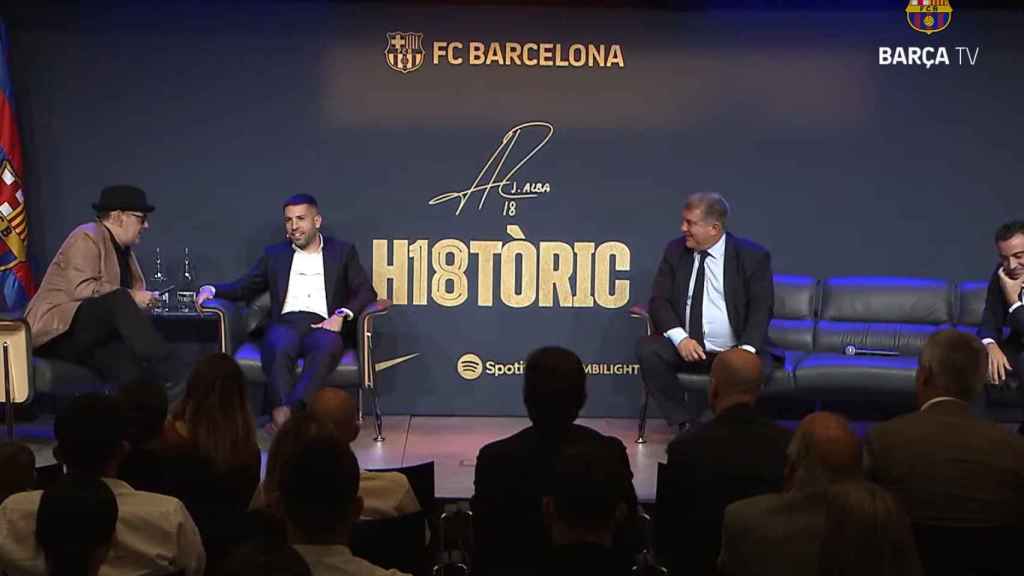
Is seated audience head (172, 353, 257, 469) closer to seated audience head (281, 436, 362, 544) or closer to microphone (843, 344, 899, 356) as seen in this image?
seated audience head (281, 436, 362, 544)

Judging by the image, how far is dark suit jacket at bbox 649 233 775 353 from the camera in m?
7.18

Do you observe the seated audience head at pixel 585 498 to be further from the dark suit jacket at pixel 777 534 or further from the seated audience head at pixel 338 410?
the seated audience head at pixel 338 410

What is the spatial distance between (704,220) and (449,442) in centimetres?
182

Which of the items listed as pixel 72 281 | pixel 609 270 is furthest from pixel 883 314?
pixel 72 281

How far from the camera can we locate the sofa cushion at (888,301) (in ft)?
25.3

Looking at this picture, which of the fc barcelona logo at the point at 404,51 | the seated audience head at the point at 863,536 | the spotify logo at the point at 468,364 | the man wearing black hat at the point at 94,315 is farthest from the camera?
the spotify logo at the point at 468,364

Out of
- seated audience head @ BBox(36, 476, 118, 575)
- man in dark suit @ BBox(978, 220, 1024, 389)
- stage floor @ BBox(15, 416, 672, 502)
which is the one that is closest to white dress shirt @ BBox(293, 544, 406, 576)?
seated audience head @ BBox(36, 476, 118, 575)

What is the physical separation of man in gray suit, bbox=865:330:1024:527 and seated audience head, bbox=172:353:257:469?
1.88 meters

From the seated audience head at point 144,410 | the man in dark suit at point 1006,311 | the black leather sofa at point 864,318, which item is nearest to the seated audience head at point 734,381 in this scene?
the seated audience head at point 144,410

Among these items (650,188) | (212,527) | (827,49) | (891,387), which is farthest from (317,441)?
(827,49)

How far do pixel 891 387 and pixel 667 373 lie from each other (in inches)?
46.2

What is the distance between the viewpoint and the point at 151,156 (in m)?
7.98

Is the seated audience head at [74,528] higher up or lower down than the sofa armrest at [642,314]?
lower down

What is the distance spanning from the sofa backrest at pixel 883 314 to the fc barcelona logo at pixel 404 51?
2.73m
